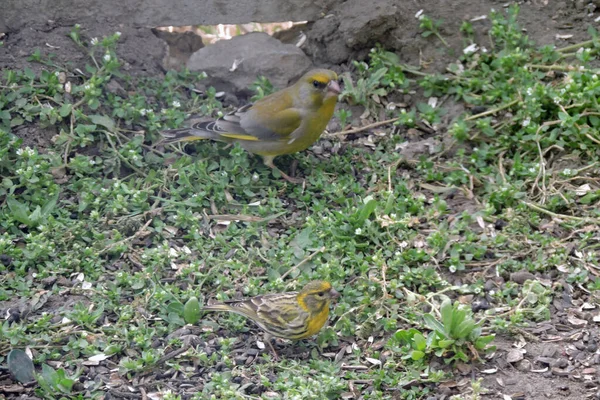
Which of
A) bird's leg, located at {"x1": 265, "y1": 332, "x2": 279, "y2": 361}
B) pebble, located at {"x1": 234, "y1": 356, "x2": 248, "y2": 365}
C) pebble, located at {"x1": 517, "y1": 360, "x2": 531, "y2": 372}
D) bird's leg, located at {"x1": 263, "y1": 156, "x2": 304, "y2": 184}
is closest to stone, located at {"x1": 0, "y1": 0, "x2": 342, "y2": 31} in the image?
bird's leg, located at {"x1": 263, "y1": 156, "x2": 304, "y2": 184}

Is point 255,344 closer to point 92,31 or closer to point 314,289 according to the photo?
point 314,289

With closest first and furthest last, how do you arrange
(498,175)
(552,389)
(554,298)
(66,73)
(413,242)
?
(552,389)
(554,298)
(413,242)
(498,175)
(66,73)

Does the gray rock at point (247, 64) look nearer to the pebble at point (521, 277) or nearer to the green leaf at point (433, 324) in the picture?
the pebble at point (521, 277)

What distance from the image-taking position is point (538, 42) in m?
6.44

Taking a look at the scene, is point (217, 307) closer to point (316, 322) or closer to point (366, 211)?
point (316, 322)

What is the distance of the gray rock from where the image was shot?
6.56 m

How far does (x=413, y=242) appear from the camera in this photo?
524cm

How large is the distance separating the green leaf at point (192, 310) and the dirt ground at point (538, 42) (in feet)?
1.29

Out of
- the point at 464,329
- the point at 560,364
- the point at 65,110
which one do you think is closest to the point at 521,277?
the point at 560,364

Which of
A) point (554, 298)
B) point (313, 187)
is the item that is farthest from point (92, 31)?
point (554, 298)

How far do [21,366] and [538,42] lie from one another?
14.2 feet

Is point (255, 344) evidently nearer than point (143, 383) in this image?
No

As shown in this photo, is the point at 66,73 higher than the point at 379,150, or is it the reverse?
the point at 66,73

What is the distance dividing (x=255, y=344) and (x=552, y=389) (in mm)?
1530
